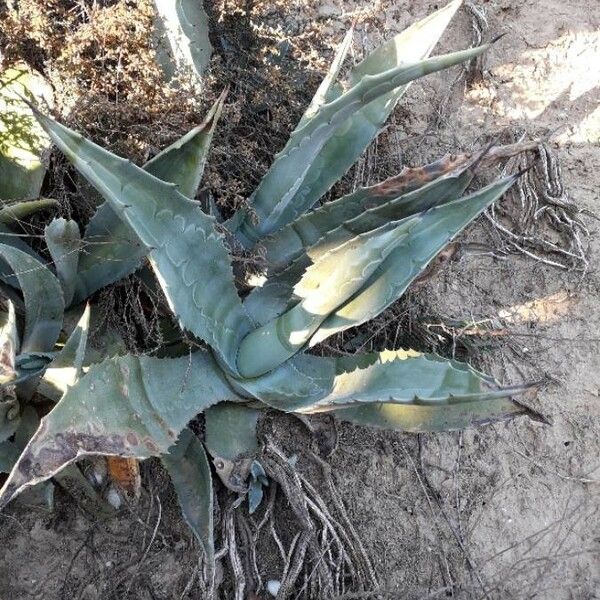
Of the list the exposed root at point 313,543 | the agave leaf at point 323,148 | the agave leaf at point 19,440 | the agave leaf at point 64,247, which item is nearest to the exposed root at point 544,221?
the agave leaf at point 323,148

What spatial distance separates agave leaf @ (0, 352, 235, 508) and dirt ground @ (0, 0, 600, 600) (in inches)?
13.8

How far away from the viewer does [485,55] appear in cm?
242

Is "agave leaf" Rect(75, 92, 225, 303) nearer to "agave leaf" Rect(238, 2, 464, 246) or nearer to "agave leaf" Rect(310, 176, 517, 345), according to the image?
"agave leaf" Rect(238, 2, 464, 246)

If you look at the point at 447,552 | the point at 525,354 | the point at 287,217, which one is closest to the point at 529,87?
the point at 525,354

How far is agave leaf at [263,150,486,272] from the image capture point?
1.45 meters

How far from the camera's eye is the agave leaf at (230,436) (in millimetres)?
1651

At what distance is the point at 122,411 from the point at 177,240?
34cm

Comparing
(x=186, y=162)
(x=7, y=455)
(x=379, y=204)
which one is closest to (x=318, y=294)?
(x=379, y=204)

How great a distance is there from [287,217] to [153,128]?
39cm

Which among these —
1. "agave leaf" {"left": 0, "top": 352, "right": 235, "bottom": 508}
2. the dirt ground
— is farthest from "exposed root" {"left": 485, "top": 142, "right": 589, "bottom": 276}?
"agave leaf" {"left": 0, "top": 352, "right": 235, "bottom": 508}

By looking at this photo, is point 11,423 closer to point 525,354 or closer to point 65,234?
point 65,234

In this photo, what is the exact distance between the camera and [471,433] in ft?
6.70

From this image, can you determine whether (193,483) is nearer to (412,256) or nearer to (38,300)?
(38,300)

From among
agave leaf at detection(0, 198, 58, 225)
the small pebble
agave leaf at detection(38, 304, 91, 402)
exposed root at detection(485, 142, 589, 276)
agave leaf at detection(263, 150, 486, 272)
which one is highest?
agave leaf at detection(0, 198, 58, 225)
